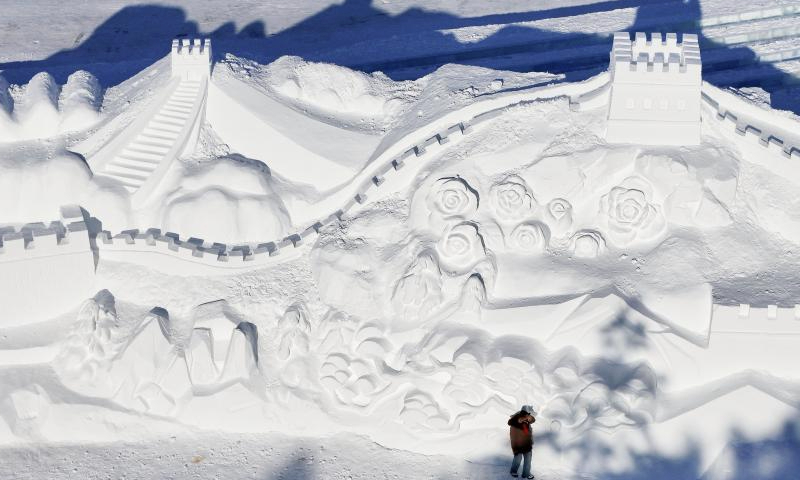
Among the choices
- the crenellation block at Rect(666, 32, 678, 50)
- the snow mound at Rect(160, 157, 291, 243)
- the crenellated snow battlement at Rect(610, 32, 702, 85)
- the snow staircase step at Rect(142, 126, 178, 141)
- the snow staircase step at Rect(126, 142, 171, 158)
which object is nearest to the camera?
the crenellated snow battlement at Rect(610, 32, 702, 85)

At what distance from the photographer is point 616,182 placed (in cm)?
4028

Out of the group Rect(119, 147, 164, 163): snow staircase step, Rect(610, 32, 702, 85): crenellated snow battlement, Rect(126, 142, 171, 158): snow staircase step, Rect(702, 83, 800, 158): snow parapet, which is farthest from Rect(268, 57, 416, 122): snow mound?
Rect(702, 83, 800, 158): snow parapet

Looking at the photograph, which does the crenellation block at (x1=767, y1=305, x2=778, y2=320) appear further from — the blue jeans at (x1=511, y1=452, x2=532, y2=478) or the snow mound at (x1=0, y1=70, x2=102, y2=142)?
the snow mound at (x1=0, y1=70, x2=102, y2=142)

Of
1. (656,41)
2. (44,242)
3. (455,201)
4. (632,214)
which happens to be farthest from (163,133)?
(656,41)

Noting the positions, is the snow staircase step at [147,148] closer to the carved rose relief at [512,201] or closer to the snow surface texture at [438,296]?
the snow surface texture at [438,296]

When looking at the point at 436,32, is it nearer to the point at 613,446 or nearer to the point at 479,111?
the point at 479,111

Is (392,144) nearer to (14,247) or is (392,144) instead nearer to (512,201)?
(512,201)

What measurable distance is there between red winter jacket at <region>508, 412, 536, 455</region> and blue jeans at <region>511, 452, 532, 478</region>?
0.73ft

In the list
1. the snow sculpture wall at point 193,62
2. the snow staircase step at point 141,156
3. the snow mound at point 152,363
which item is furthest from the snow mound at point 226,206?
the snow sculpture wall at point 193,62

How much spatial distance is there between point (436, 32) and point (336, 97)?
41.9 ft

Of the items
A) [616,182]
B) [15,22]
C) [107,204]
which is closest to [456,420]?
[616,182]

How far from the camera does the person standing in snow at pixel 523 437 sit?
36250 mm

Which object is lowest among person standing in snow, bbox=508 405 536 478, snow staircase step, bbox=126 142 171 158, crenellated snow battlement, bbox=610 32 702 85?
person standing in snow, bbox=508 405 536 478

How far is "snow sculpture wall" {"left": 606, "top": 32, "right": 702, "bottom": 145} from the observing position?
3984 centimetres
